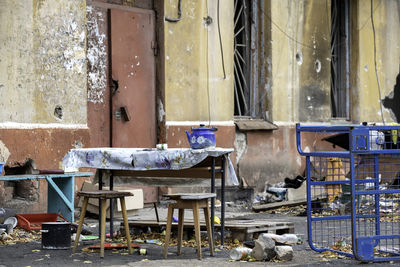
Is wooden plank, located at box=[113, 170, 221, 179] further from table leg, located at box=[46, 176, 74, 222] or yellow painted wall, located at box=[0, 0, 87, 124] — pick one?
yellow painted wall, located at box=[0, 0, 87, 124]

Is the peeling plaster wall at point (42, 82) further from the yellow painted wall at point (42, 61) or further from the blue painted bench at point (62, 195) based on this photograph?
the blue painted bench at point (62, 195)

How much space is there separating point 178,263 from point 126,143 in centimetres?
468

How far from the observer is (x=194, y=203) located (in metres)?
6.83

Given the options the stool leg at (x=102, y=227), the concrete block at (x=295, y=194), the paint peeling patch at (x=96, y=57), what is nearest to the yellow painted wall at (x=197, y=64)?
the paint peeling patch at (x=96, y=57)

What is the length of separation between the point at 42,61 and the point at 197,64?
2.96 m

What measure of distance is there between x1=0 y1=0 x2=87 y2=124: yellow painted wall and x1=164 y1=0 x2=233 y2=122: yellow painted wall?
1.67 m

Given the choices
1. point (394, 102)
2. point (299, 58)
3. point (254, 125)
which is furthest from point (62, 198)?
point (394, 102)

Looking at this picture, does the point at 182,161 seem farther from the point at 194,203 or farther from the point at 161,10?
the point at 161,10

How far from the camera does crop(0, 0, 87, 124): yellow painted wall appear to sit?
962 cm

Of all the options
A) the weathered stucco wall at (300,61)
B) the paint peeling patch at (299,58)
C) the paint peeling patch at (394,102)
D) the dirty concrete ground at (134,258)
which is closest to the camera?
the dirty concrete ground at (134,258)

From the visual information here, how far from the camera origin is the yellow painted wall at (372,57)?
1552 cm

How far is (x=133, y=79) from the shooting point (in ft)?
37.2

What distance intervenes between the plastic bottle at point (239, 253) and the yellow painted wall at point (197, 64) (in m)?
4.99

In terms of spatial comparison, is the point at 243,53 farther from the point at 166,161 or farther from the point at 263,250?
the point at 263,250
